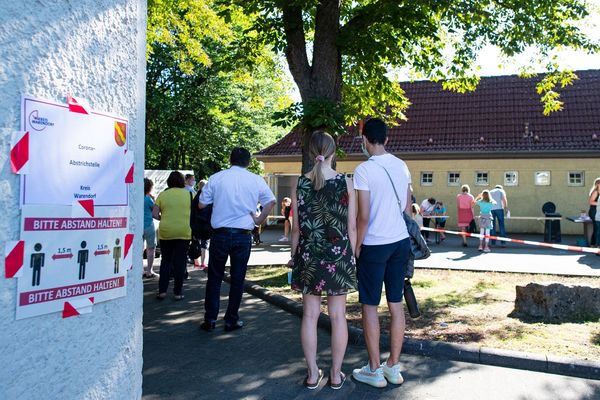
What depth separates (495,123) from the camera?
1007 inches

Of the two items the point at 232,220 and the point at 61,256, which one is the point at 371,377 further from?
the point at 61,256

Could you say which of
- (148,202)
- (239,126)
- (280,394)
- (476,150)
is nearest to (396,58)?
(148,202)

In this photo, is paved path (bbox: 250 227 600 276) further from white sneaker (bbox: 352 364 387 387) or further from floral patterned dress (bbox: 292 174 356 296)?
floral patterned dress (bbox: 292 174 356 296)

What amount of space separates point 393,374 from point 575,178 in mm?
22136

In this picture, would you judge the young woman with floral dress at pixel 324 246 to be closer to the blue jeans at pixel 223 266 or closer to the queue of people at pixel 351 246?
the queue of people at pixel 351 246

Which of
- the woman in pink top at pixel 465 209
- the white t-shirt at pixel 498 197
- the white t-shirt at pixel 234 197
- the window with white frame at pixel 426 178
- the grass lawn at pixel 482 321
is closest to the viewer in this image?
the grass lawn at pixel 482 321

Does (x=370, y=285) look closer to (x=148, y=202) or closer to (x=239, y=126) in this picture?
(x=148, y=202)

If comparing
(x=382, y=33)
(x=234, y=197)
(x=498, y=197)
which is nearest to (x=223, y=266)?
(x=234, y=197)

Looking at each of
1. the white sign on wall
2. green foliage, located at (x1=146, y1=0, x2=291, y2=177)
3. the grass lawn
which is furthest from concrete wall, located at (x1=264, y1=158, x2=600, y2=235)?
the white sign on wall

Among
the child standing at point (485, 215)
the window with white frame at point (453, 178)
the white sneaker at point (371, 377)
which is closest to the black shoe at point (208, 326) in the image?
Result: the white sneaker at point (371, 377)

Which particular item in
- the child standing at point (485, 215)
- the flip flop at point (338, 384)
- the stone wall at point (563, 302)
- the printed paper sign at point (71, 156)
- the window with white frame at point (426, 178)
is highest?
the window with white frame at point (426, 178)

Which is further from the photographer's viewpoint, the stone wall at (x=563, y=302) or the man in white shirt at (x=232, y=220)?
the stone wall at (x=563, y=302)

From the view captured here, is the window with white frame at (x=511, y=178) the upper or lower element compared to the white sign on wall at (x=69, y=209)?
upper

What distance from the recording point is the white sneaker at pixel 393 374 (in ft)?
15.1
